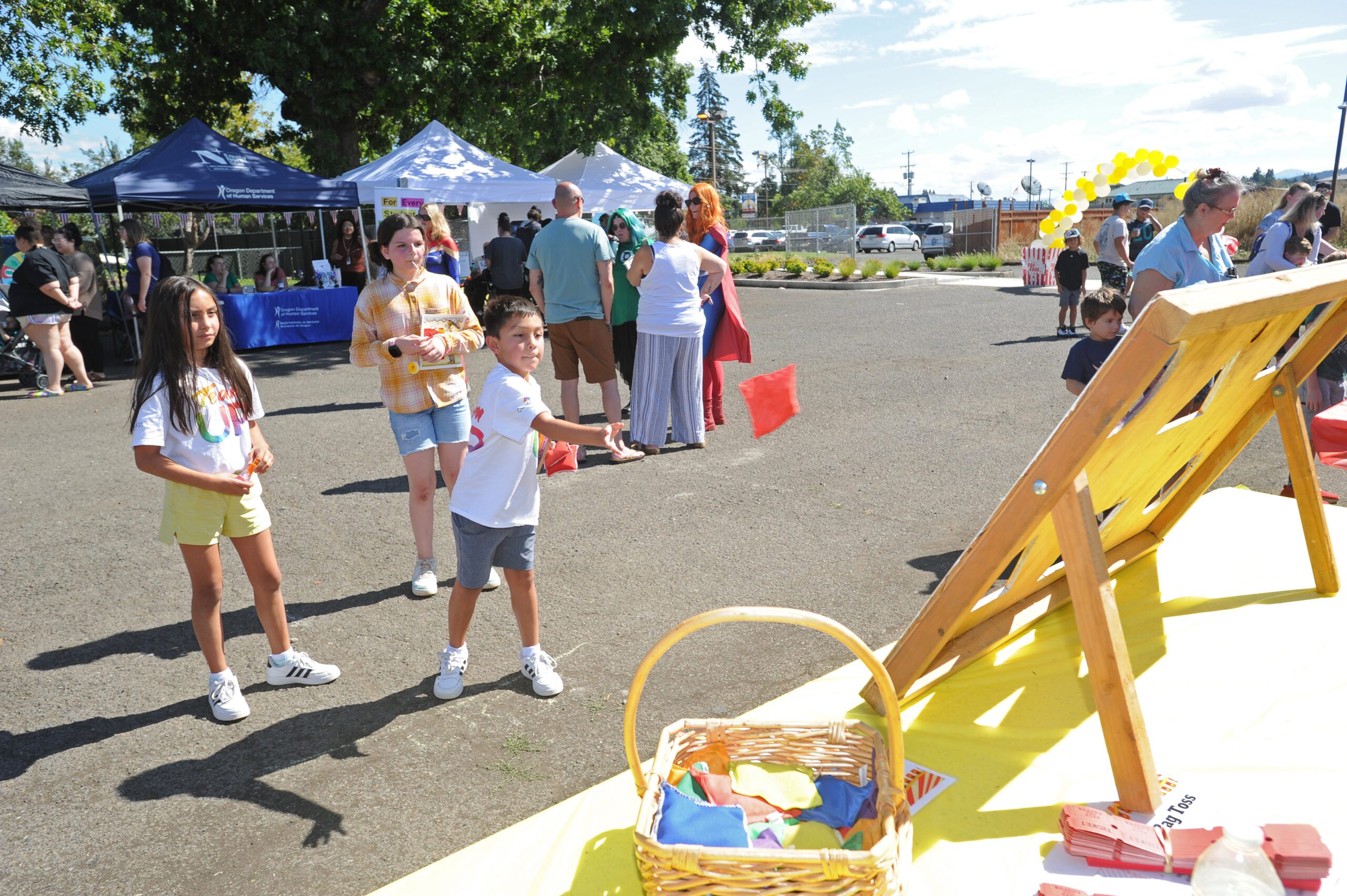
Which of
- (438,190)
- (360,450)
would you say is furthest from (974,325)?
(360,450)

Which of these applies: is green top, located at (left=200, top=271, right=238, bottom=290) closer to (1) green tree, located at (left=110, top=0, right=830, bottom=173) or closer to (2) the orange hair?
(1) green tree, located at (left=110, top=0, right=830, bottom=173)

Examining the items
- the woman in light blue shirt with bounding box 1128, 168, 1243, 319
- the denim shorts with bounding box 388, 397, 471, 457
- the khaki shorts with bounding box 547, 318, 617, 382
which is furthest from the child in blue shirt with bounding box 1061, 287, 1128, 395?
the khaki shorts with bounding box 547, 318, 617, 382

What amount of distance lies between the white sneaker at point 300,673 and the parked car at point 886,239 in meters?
42.2

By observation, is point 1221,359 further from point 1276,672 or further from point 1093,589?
point 1276,672

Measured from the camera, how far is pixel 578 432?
9.59ft

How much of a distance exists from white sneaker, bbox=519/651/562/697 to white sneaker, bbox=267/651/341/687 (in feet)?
2.66

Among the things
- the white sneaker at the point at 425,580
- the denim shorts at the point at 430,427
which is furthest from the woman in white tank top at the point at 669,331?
the white sneaker at the point at 425,580

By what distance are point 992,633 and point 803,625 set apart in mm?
1256

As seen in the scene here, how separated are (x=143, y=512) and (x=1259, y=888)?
21.1 ft

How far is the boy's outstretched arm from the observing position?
2.79 m

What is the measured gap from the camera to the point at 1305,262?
6.68 metres

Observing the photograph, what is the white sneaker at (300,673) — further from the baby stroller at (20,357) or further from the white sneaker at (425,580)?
the baby stroller at (20,357)

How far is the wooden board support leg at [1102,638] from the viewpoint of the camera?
86.8 inches

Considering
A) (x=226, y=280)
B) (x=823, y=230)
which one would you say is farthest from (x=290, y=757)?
(x=823, y=230)
